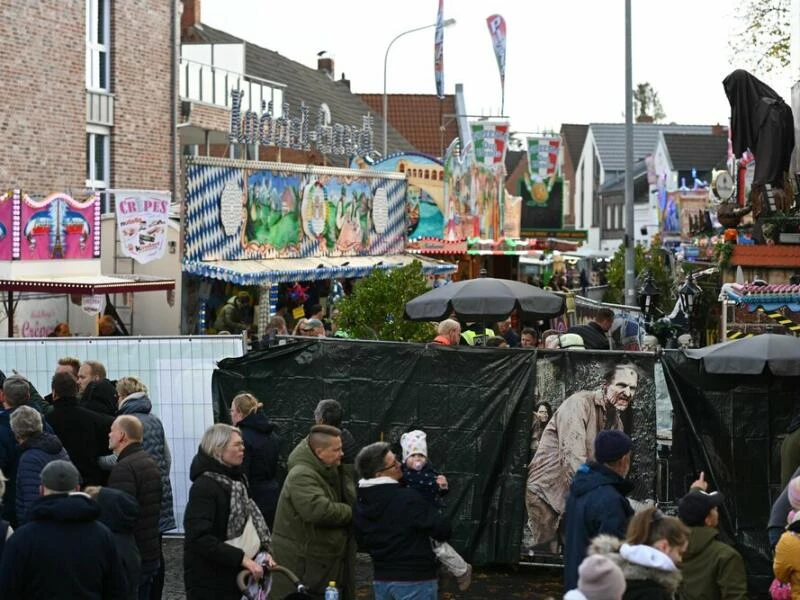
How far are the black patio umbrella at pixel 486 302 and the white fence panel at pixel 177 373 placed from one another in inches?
177

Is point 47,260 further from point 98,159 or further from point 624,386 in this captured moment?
point 624,386

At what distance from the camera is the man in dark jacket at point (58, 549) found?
22.1 feet

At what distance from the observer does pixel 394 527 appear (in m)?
7.99

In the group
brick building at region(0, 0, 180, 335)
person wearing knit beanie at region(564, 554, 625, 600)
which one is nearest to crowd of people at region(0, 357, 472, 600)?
person wearing knit beanie at region(564, 554, 625, 600)

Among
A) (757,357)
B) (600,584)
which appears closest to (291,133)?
(757,357)

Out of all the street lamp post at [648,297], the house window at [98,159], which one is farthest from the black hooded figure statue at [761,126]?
the house window at [98,159]

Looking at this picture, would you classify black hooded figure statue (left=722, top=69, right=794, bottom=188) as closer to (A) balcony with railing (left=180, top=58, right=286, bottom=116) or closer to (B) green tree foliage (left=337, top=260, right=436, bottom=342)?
(B) green tree foliage (left=337, top=260, right=436, bottom=342)

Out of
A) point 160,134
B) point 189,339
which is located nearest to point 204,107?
point 160,134

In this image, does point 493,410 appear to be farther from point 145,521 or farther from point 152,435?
point 145,521

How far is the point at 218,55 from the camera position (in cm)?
4722

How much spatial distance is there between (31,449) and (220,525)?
167 centimetres

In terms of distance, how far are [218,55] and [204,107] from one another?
1025 cm

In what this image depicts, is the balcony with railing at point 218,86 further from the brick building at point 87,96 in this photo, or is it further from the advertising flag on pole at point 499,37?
the advertising flag on pole at point 499,37

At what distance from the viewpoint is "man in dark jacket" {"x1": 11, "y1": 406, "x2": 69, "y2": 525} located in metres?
8.94
